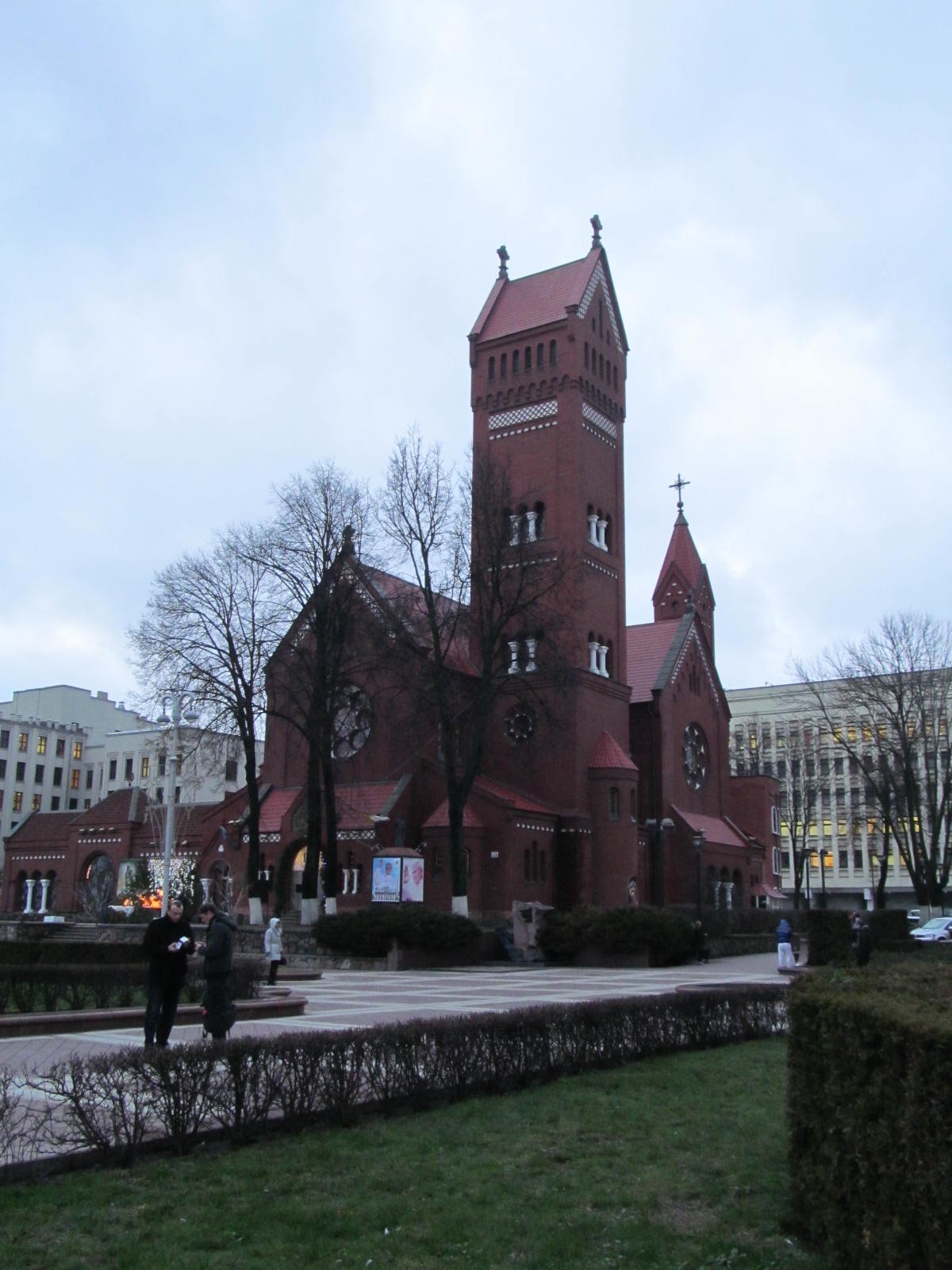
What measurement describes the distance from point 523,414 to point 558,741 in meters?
14.2

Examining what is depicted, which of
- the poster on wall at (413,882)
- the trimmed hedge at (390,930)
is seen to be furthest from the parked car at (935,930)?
the poster on wall at (413,882)

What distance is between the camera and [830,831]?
97000 millimetres

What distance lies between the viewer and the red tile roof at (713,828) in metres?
50.6

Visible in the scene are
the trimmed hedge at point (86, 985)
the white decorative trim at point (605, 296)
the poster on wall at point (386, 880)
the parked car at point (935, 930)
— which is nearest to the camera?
the trimmed hedge at point (86, 985)

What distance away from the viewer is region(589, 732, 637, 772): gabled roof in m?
45.6

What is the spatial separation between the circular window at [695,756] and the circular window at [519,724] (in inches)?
405

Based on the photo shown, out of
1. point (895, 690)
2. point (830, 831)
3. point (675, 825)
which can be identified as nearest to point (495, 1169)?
point (895, 690)

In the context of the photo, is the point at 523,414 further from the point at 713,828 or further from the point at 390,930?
the point at 390,930

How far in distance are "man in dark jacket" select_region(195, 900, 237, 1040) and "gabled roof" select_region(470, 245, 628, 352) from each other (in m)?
40.2

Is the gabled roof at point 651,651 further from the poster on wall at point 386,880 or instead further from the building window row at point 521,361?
the poster on wall at point 386,880

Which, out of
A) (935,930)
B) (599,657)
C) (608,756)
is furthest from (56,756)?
(935,930)

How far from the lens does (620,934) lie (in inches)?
1346

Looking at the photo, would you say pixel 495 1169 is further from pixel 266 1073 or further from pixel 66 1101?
pixel 66 1101

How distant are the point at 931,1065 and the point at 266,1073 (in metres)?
5.59
